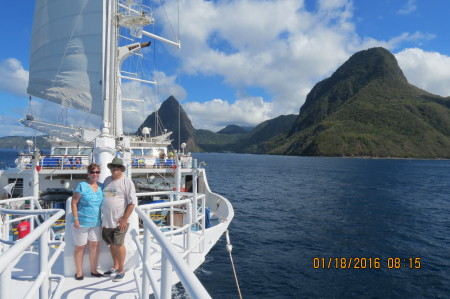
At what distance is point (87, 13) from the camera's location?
38.7 feet

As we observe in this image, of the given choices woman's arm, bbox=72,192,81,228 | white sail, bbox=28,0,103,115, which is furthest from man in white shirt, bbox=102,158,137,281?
white sail, bbox=28,0,103,115

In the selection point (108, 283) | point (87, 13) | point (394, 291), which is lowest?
point (394, 291)

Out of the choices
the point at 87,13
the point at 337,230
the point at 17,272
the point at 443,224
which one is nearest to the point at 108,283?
the point at 17,272

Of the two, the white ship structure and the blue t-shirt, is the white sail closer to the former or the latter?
the white ship structure

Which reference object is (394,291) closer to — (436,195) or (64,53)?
(64,53)

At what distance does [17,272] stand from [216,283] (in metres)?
8.62

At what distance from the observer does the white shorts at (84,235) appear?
4.60 meters

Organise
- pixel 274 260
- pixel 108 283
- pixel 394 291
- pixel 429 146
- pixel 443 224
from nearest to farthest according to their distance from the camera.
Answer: pixel 108 283 → pixel 394 291 → pixel 274 260 → pixel 443 224 → pixel 429 146
